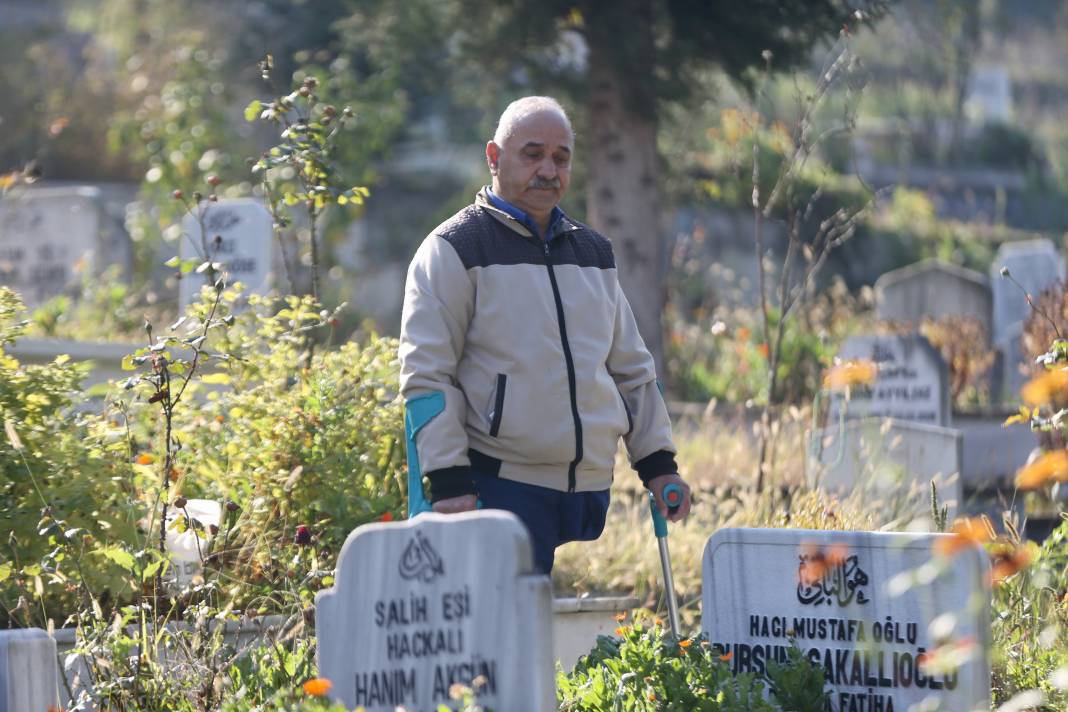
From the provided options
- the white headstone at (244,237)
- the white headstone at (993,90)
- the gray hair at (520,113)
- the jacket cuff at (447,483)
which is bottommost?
the jacket cuff at (447,483)

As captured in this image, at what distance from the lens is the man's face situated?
13.3 ft

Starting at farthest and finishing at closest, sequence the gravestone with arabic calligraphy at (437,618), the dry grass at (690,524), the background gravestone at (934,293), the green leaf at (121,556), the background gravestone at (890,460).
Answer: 1. the background gravestone at (934,293)
2. the background gravestone at (890,460)
3. the dry grass at (690,524)
4. the green leaf at (121,556)
5. the gravestone with arabic calligraphy at (437,618)

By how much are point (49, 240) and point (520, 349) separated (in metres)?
9.18

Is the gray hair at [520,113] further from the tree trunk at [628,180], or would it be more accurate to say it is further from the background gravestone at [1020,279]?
the background gravestone at [1020,279]

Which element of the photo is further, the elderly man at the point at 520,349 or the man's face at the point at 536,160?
the man's face at the point at 536,160

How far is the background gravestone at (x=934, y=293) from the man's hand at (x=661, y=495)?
31.2ft

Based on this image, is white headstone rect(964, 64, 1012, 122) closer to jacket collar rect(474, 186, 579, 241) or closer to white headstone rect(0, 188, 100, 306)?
white headstone rect(0, 188, 100, 306)

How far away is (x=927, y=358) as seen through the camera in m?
9.13

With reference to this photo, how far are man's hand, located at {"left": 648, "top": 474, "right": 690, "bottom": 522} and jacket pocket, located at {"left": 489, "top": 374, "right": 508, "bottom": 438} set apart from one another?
0.56 metres

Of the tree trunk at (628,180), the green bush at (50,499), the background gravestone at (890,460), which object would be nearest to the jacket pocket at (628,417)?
the green bush at (50,499)

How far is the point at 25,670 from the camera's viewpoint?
11.2 ft

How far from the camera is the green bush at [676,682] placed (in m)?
3.78

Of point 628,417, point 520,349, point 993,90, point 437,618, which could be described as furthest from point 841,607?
point 993,90

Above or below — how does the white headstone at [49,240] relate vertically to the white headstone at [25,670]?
above
